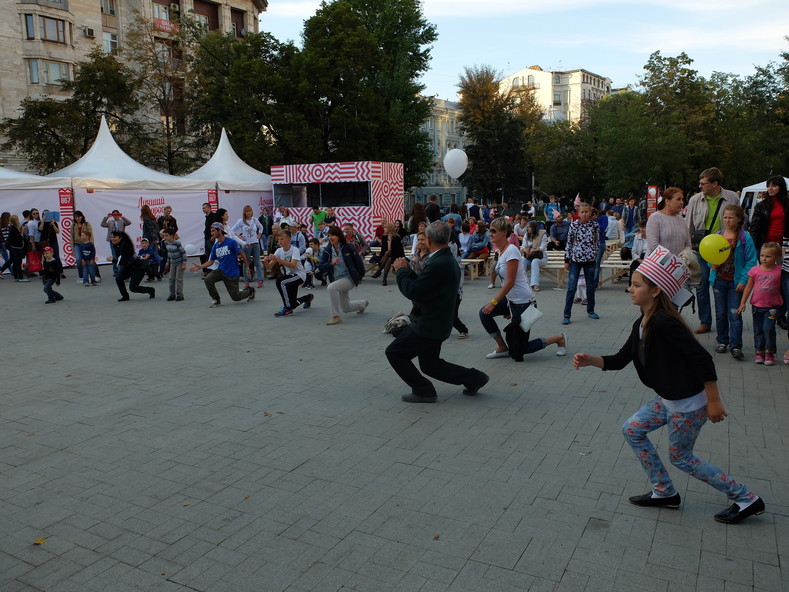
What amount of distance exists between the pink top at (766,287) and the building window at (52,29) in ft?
164

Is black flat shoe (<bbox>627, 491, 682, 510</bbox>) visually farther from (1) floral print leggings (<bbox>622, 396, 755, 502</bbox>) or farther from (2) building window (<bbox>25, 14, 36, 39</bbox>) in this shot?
(2) building window (<bbox>25, 14, 36, 39</bbox>)

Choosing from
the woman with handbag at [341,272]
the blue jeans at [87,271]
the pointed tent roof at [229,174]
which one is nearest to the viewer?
the woman with handbag at [341,272]

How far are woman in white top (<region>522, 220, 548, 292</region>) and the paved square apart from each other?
509cm

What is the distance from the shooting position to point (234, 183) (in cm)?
2402

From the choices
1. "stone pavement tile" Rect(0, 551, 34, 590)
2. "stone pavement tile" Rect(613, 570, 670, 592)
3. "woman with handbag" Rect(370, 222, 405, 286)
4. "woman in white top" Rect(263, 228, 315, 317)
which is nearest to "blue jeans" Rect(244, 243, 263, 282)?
"woman with handbag" Rect(370, 222, 405, 286)

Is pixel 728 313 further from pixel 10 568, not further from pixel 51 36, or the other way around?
pixel 51 36

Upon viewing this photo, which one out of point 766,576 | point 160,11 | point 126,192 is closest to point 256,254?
point 126,192

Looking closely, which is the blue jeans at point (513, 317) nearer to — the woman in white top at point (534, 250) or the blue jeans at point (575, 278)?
the blue jeans at point (575, 278)

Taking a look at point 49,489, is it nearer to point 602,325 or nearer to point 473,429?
point 473,429

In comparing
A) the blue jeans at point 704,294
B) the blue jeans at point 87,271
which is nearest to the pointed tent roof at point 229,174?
the blue jeans at point 87,271

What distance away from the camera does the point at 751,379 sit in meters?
6.86

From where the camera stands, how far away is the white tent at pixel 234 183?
23859 mm

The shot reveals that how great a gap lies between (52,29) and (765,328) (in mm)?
50987

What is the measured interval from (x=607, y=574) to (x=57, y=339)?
913 centimetres
